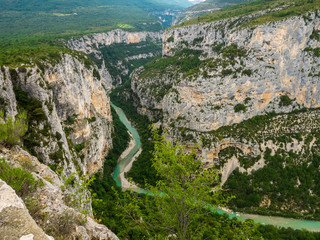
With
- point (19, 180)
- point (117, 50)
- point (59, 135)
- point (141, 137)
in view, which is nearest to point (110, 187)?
point (59, 135)

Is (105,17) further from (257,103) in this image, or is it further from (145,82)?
(257,103)

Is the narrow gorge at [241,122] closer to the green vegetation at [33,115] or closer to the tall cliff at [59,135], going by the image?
the tall cliff at [59,135]

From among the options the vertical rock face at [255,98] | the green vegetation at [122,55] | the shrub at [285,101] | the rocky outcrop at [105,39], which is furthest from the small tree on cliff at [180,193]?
the green vegetation at [122,55]

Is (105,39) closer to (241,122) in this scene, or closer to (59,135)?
(241,122)

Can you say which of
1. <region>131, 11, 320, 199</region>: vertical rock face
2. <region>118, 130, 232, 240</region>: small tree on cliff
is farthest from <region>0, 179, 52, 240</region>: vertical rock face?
<region>131, 11, 320, 199</region>: vertical rock face

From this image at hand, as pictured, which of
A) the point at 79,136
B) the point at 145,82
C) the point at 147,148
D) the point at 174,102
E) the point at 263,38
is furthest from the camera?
the point at 145,82

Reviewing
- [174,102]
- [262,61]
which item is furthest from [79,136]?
[262,61]
